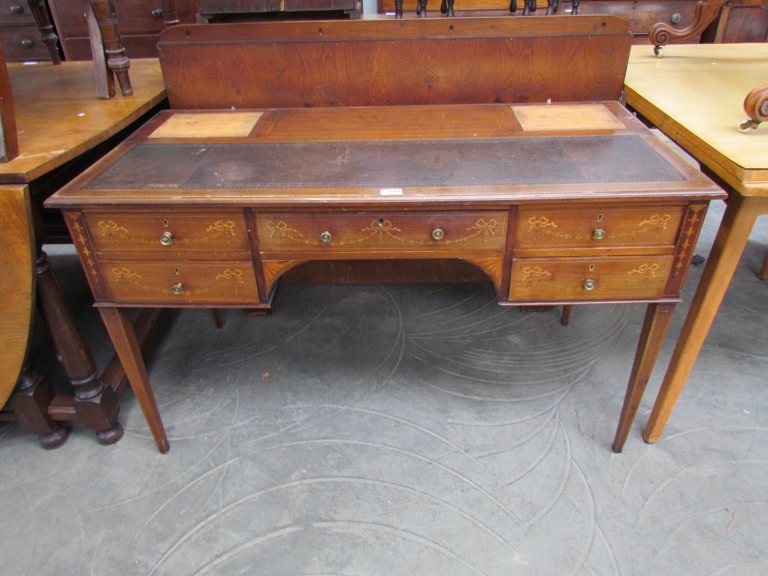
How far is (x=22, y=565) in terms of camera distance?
1357 millimetres

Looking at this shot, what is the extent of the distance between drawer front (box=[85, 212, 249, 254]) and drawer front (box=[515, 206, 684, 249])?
68 centimetres

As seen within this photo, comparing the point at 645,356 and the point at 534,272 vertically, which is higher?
the point at 534,272

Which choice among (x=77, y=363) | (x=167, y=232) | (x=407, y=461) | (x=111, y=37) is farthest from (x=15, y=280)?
(x=407, y=461)

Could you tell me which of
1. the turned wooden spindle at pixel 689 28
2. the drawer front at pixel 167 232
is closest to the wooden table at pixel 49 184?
the drawer front at pixel 167 232

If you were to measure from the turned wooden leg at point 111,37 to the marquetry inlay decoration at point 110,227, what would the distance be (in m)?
0.72

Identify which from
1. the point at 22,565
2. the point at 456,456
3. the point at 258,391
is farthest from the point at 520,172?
the point at 22,565

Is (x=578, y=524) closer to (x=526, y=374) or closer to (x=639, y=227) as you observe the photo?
(x=526, y=374)

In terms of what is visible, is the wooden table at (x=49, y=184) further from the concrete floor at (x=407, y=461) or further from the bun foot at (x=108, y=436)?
the concrete floor at (x=407, y=461)

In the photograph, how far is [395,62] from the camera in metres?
1.64

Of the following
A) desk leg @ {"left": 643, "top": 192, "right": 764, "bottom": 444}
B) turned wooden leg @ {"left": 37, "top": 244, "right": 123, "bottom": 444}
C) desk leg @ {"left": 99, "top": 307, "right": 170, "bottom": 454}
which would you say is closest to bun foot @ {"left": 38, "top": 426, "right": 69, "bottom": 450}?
turned wooden leg @ {"left": 37, "top": 244, "right": 123, "bottom": 444}

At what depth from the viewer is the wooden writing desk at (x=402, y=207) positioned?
3.82 feet

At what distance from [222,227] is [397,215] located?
418 millimetres

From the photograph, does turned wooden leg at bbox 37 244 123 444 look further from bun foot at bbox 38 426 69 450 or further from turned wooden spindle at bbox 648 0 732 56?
turned wooden spindle at bbox 648 0 732 56

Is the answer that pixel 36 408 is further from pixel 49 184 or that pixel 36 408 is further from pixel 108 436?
pixel 49 184
